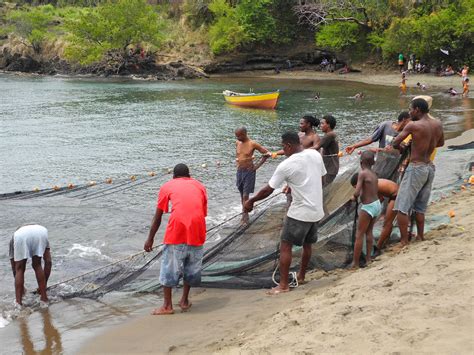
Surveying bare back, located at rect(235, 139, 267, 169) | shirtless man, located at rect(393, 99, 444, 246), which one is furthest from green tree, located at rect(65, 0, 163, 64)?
shirtless man, located at rect(393, 99, 444, 246)

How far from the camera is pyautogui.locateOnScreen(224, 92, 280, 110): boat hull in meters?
30.2

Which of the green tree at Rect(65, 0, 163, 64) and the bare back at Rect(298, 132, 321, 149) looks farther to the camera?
the green tree at Rect(65, 0, 163, 64)

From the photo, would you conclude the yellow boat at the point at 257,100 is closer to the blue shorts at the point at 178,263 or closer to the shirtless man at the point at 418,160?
the shirtless man at the point at 418,160

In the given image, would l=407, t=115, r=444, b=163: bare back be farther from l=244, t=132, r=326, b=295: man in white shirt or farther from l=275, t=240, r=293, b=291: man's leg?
l=275, t=240, r=293, b=291: man's leg

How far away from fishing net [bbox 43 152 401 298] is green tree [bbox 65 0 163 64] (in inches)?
1989

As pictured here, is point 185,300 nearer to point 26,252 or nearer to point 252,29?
point 26,252

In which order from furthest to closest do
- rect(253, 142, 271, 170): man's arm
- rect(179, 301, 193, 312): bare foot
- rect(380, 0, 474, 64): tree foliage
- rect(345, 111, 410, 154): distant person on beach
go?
rect(380, 0, 474, 64): tree foliage < rect(253, 142, 271, 170): man's arm < rect(345, 111, 410, 154): distant person on beach < rect(179, 301, 193, 312): bare foot

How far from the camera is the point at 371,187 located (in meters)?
6.55

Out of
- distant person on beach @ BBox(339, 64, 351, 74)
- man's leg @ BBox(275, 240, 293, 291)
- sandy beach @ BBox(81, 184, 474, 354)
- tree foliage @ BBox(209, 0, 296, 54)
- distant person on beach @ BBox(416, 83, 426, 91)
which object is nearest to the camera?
sandy beach @ BBox(81, 184, 474, 354)

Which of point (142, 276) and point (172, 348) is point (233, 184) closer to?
point (142, 276)

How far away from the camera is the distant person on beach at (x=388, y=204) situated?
22.8 ft

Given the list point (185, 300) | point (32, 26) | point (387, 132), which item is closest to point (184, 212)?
point (185, 300)

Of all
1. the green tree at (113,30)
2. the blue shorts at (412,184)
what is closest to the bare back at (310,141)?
the blue shorts at (412,184)

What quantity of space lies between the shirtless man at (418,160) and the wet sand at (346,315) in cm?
48
